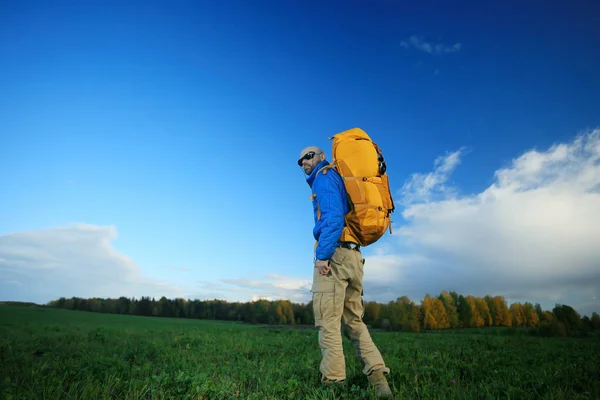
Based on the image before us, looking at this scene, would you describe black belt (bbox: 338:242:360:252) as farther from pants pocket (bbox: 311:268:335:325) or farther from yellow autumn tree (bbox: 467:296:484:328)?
yellow autumn tree (bbox: 467:296:484:328)

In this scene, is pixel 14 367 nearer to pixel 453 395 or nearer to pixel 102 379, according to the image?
pixel 102 379

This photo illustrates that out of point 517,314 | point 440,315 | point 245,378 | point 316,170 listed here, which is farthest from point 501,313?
point 316,170

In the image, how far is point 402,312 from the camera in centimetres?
6019

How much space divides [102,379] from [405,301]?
63928 mm

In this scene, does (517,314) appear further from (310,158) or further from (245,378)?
(310,158)

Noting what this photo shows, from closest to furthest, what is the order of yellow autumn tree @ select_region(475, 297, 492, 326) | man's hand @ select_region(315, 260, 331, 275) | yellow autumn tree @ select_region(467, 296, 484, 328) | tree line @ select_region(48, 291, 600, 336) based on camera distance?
man's hand @ select_region(315, 260, 331, 275)
tree line @ select_region(48, 291, 600, 336)
yellow autumn tree @ select_region(467, 296, 484, 328)
yellow autumn tree @ select_region(475, 297, 492, 326)

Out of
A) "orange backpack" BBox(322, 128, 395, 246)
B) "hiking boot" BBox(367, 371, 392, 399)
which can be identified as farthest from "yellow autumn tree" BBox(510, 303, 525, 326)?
"orange backpack" BBox(322, 128, 395, 246)

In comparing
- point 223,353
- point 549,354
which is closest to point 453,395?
point 223,353

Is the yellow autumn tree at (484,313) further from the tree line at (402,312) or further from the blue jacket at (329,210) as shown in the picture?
the blue jacket at (329,210)

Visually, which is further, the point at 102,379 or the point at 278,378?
the point at 278,378

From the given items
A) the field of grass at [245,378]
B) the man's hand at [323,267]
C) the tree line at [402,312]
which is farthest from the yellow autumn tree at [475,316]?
the man's hand at [323,267]

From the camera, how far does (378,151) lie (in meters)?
5.17

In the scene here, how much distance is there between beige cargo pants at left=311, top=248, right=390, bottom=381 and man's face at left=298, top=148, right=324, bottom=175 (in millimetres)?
1331

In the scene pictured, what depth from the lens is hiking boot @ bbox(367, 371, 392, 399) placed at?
4.20 meters
